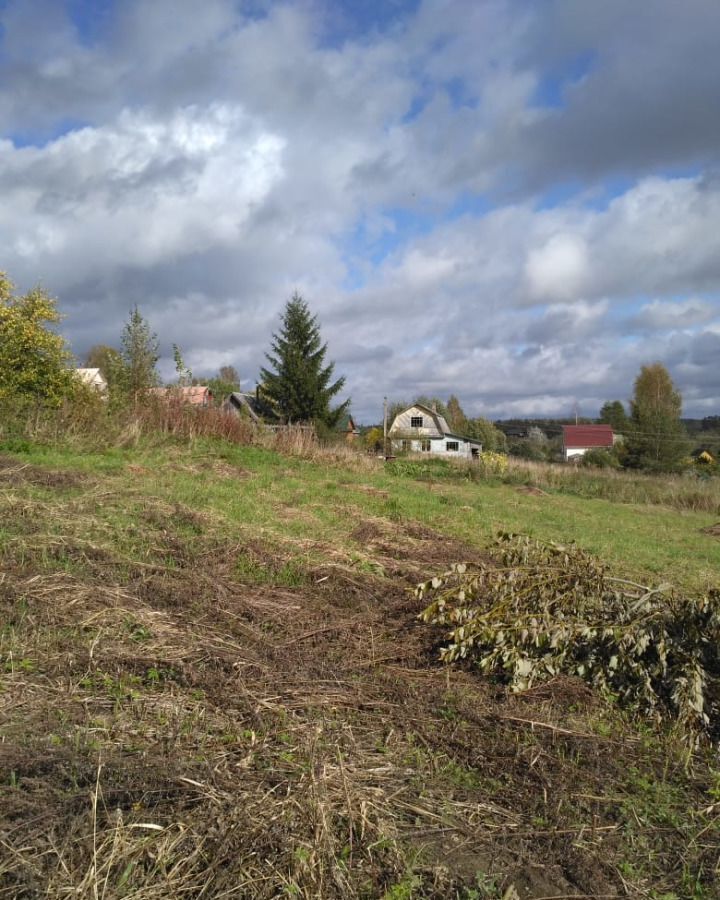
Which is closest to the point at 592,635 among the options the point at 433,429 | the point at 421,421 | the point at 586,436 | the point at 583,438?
the point at 433,429

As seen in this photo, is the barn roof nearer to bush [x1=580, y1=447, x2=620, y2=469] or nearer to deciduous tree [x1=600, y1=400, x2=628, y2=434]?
deciduous tree [x1=600, y1=400, x2=628, y2=434]

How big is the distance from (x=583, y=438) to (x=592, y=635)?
7464 cm

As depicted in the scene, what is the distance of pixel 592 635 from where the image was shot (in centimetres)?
388

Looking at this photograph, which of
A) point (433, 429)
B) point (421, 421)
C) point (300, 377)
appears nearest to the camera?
point (300, 377)

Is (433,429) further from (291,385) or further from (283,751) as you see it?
(283,751)

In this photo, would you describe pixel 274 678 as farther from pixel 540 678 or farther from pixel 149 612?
pixel 540 678

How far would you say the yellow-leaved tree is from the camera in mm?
14586

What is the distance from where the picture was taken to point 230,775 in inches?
98.4

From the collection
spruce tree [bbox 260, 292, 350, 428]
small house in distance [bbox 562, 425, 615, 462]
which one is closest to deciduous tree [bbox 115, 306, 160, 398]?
spruce tree [bbox 260, 292, 350, 428]

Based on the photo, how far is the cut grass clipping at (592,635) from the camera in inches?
140

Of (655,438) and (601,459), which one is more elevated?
(655,438)

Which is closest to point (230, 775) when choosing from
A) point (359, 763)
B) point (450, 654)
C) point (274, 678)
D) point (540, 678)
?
point (359, 763)

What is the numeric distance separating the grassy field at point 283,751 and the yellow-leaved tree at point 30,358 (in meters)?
9.82

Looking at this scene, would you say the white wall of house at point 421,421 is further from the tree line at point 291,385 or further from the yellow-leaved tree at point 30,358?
the yellow-leaved tree at point 30,358
